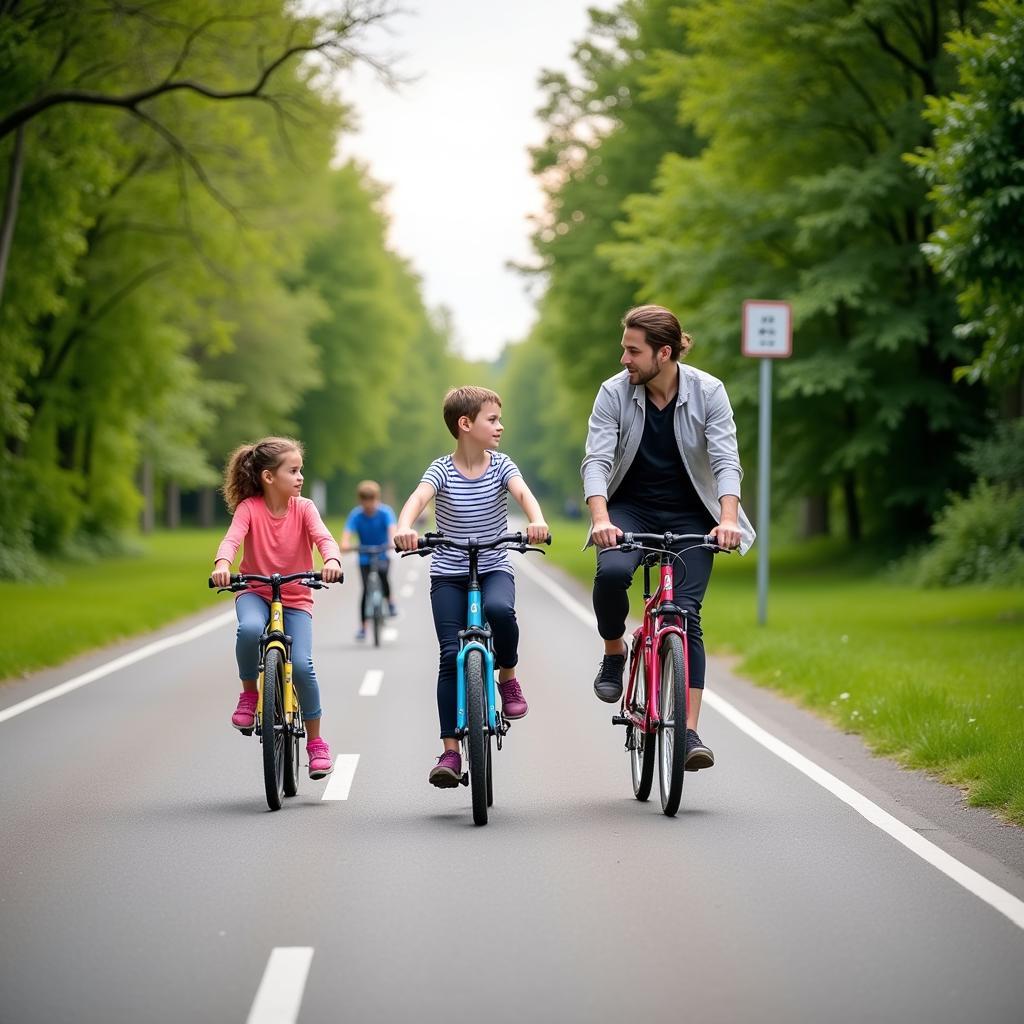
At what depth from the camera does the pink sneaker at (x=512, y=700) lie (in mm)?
7207

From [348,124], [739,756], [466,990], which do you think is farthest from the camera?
[348,124]

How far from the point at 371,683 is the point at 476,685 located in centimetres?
605

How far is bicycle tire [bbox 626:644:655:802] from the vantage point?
732cm

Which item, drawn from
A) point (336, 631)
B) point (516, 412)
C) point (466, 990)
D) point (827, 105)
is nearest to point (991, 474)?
point (827, 105)

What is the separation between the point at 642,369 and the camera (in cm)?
720

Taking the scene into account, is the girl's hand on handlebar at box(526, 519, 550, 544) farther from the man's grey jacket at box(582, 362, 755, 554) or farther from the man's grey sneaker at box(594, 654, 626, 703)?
the man's grey sneaker at box(594, 654, 626, 703)

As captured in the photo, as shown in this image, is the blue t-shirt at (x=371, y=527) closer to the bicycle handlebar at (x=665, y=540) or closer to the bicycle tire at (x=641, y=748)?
the bicycle tire at (x=641, y=748)

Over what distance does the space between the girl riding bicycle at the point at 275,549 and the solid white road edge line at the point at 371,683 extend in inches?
170

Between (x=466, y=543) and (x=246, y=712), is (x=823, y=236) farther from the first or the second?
(x=246, y=712)

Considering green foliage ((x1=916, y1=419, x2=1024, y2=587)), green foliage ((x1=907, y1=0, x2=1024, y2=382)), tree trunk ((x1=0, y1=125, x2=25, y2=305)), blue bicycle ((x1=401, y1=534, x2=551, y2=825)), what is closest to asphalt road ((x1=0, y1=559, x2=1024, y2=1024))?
Answer: blue bicycle ((x1=401, y1=534, x2=551, y2=825))

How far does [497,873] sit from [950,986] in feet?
6.49

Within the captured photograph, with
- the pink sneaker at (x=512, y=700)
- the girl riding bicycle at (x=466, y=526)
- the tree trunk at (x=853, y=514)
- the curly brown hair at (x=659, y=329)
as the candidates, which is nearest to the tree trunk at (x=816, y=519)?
the tree trunk at (x=853, y=514)

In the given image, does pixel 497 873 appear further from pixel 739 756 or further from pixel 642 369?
pixel 739 756

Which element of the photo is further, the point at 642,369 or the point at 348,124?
the point at 348,124
